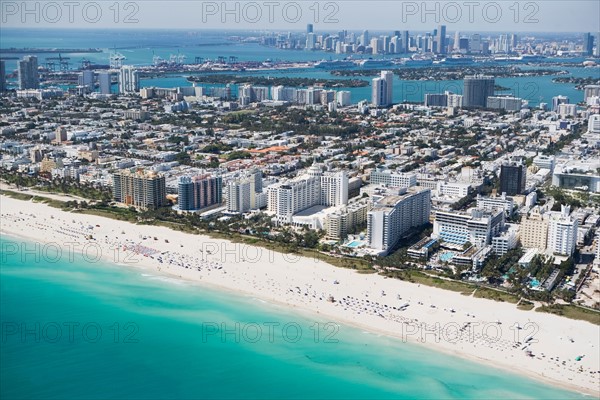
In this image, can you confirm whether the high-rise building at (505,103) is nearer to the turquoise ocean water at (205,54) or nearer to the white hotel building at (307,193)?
the turquoise ocean water at (205,54)

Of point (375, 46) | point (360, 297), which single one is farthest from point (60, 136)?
point (375, 46)

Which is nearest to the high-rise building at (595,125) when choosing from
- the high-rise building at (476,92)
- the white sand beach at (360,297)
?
the high-rise building at (476,92)

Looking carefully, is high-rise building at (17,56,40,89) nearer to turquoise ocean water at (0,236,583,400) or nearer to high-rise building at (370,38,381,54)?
turquoise ocean water at (0,236,583,400)

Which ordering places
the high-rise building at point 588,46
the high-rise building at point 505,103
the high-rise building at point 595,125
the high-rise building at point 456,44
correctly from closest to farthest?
the high-rise building at point 595,125, the high-rise building at point 505,103, the high-rise building at point 588,46, the high-rise building at point 456,44

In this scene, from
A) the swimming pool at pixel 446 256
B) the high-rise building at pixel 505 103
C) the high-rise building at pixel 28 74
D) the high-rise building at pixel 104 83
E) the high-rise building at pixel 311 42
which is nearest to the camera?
the swimming pool at pixel 446 256

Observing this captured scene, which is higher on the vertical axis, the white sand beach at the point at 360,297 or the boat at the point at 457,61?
the boat at the point at 457,61

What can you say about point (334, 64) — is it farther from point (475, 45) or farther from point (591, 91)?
point (591, 91)
